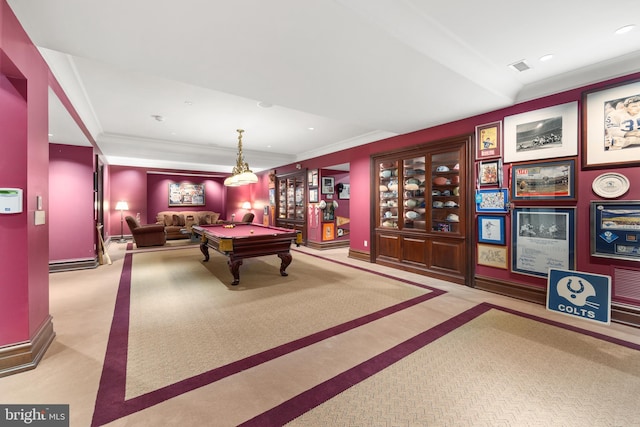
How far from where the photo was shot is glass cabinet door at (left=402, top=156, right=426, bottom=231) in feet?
17.0

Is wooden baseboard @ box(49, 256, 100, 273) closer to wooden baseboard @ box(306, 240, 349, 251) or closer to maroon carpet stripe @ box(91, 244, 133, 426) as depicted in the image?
maroon carpet stripe @ box(91, 244, 133, 426)

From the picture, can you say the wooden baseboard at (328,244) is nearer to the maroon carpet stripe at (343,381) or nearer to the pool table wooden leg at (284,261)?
the pool table wooden leg at (284,261)

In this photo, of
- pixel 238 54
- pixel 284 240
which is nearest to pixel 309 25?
pixel 238 54

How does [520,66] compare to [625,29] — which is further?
[520,66]

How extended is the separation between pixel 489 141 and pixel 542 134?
644mm

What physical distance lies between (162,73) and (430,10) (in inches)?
105

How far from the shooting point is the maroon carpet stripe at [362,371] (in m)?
1.70

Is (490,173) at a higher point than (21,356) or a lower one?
higher

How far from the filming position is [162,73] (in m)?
2.82

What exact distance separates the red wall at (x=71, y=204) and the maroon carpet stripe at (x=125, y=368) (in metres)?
2.98

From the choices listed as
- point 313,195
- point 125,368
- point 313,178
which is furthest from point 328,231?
point 125,368

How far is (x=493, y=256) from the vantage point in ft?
13.4

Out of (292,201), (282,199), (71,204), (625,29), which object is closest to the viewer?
(625,29)

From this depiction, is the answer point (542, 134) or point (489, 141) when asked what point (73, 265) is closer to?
point (489, 141)
